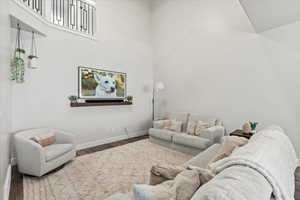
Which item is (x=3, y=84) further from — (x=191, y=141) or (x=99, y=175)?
(x=191, y=141)

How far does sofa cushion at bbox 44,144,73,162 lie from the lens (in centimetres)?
254

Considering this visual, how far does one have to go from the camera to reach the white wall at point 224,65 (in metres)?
3.20

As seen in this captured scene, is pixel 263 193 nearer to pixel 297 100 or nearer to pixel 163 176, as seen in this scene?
pixel 163 176

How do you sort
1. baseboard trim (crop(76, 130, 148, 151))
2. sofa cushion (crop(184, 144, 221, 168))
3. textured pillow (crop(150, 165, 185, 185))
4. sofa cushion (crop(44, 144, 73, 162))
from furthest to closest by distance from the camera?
baseboard trim (crop(76, 130, 148, 151))
sofa cushion (crop(44, 144, 73, 162))
sofa cushion (crop(184, 144, 221, 168))
textured pillow (crop(150, 165, 185, 185))

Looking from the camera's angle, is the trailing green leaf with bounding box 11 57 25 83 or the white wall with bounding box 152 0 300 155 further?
the white wall with bounding box 152 0 300 155

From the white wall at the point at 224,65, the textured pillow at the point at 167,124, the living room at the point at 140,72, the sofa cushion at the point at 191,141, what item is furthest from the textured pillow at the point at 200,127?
the textured pillow at the point at 167,124

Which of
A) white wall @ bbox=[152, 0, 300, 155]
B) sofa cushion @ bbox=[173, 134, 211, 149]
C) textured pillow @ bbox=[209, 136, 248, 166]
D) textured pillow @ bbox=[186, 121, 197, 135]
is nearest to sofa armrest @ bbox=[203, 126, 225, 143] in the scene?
sofa cushion @ bbox=[173, 134, 211, 149]

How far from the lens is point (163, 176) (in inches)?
56.2

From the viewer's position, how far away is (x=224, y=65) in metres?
4.02

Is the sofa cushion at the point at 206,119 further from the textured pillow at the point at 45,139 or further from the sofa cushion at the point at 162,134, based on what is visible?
the textured pillow at the point at 45,139

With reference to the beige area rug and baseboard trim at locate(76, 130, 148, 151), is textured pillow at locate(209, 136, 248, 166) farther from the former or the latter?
baseboard trim at locate(76, 130, 148, 151)

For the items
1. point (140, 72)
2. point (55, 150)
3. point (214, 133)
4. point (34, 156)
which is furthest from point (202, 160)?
point (140, 72)

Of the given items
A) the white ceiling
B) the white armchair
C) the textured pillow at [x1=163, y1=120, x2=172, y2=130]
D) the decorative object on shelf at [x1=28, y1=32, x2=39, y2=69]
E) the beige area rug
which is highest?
the white ceiling

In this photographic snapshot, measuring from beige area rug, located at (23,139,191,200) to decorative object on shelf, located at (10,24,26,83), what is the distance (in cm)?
170
